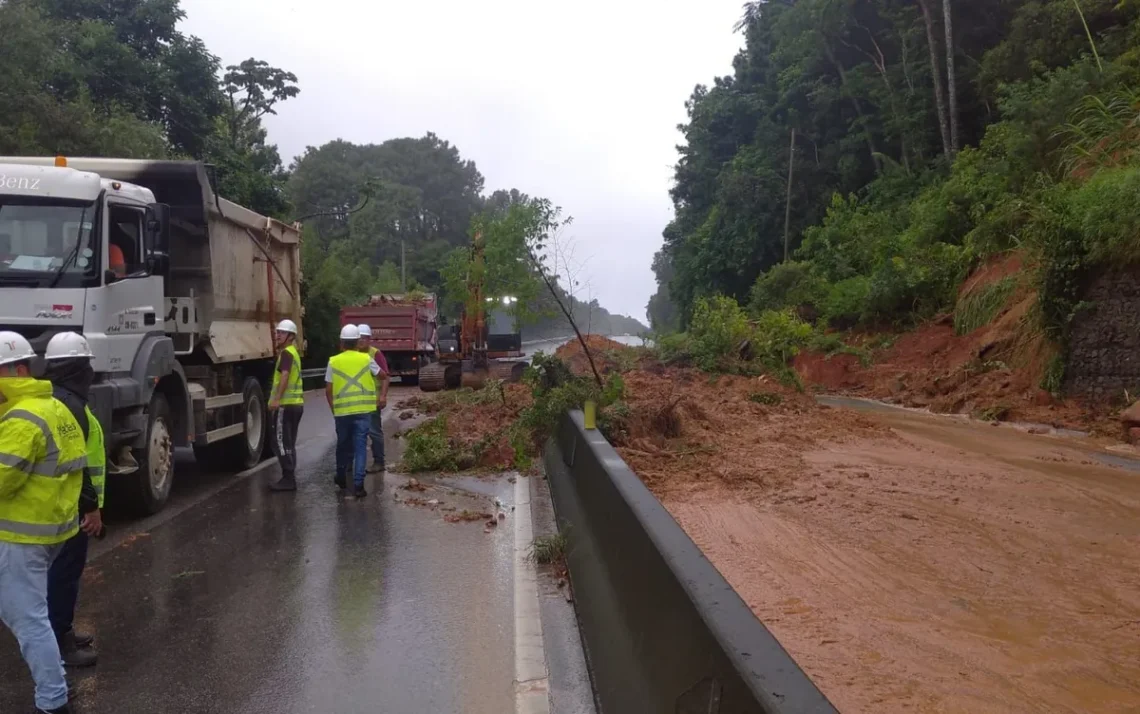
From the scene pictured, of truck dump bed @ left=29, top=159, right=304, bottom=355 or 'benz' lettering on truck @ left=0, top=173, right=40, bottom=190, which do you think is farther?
truck dump bed @ left=29, top=159, right=304, bottom=355

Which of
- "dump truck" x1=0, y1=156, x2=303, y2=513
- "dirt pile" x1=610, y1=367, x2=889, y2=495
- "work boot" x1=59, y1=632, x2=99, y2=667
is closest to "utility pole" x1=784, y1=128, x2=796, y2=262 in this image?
"dirt pile" x1=610, y1=367, x2=889, y2=495

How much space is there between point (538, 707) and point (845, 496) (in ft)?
17.2

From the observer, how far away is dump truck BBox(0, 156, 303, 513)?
826 centimetres

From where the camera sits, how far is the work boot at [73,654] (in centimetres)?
520

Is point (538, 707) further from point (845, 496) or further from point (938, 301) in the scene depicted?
point (938, 301)

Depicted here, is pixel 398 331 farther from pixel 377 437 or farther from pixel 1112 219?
pixel 1112 219

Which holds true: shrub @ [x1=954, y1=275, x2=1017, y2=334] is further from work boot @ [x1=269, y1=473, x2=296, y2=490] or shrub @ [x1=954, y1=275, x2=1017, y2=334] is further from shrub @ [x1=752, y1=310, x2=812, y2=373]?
work boot @ [x1=269, y1=473, x2=296, y2=490]

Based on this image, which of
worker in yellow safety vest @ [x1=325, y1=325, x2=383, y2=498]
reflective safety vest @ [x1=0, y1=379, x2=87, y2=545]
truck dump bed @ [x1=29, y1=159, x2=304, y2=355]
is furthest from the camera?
truck dump bed @ [x1=29, y1=159, x2=304, y2=355]

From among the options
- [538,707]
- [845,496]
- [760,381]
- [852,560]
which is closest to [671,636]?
[538,707]

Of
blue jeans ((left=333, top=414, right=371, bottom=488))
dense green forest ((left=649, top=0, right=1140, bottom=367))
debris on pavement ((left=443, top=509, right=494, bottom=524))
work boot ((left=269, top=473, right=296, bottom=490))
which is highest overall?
dense green forest ((left=649, top=0, right=1140, bottom=367))

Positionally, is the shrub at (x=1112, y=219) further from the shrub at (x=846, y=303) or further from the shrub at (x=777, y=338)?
the shrub at (x=846, y=303)

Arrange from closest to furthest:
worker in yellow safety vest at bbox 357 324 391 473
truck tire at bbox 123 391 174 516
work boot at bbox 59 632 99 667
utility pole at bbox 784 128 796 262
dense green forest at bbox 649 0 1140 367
→ 1. work boot at bbox 59 632 99 667
2. truck tire at bbox 123 391 174 516
3. worker in yellow safety vest at bbox 357 324 391 473
4. dense green forest at bbox 649 0 1140 367
5. utility pole at bbox 784 128 796 262

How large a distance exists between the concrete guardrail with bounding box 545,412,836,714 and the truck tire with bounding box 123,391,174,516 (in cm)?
463

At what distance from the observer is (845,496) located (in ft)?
29.6
